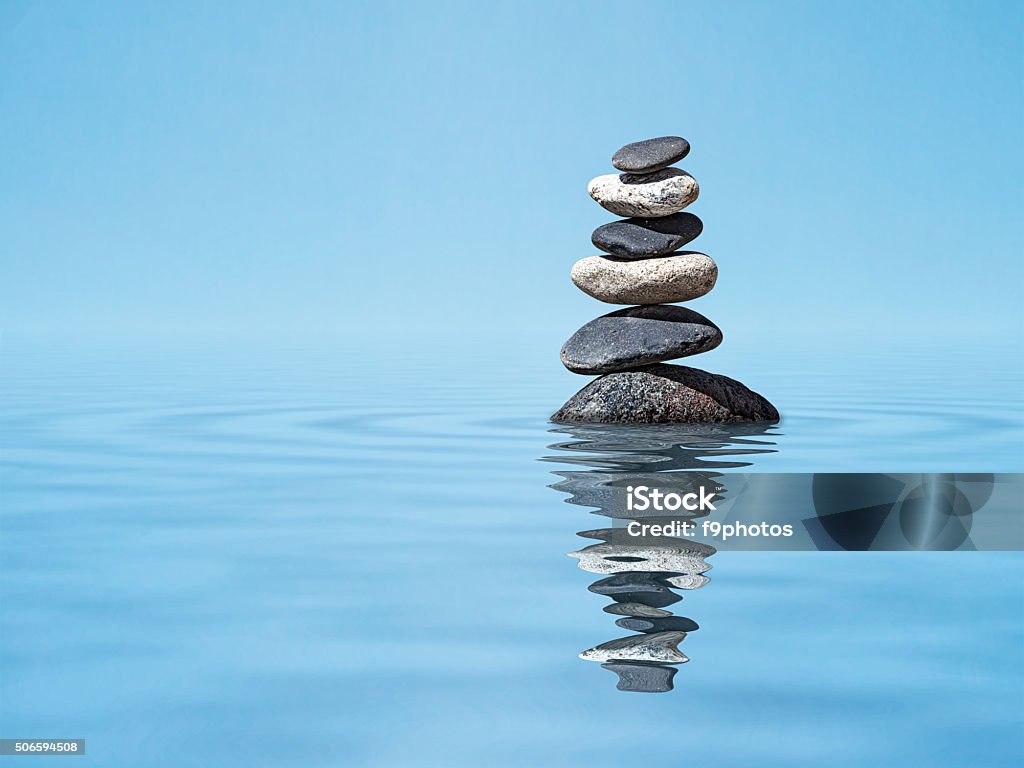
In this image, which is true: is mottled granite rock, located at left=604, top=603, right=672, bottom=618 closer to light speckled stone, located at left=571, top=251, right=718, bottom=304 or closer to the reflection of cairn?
the reflection of cairn

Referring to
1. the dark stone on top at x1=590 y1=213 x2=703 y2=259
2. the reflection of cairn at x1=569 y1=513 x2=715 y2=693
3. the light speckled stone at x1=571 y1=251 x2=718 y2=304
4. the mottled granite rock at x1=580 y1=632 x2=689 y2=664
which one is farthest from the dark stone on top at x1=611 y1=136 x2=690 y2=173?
the mottled granite rock at x1=580 y1=632 x2=689 y2=664

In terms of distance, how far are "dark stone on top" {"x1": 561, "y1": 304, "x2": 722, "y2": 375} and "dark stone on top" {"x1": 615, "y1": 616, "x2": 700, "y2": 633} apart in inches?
309

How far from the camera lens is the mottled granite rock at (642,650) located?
139 inches

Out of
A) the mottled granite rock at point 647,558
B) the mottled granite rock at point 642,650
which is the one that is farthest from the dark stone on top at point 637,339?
the mottled granite rock at point 642,650

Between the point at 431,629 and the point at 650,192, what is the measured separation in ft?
27.6

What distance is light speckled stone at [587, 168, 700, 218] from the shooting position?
11.8m

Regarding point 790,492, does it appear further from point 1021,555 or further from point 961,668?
point 961,668

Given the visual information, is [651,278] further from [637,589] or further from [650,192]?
[637,589]

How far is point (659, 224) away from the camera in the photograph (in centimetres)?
1199

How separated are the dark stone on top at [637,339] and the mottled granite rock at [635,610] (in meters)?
7.70

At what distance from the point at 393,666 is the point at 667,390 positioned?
8369 mm

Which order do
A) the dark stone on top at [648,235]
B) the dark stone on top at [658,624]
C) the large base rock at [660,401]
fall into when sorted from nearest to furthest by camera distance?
1. the dark stone on top at [658,624]
2. the large base rock at [660,401]
3. the dark stone on top at [648,235]

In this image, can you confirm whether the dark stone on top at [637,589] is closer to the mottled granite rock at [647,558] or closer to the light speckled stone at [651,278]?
the mottled granite rock at [647,558]

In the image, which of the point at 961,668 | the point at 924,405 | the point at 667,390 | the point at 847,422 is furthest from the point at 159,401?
the point at 961,668
